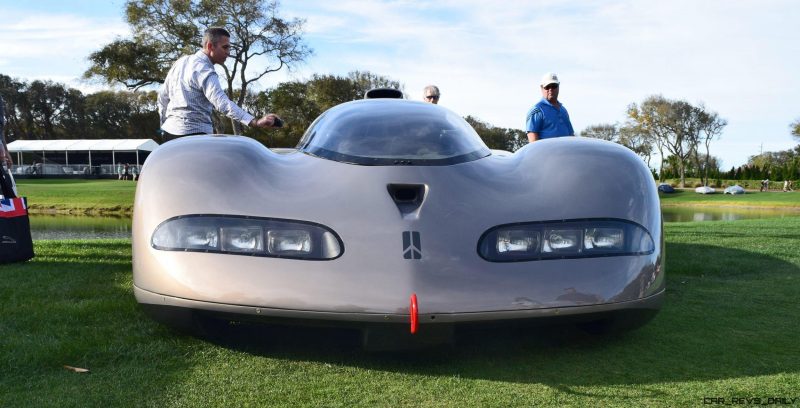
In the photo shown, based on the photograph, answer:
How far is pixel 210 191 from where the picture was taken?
7.36 feet

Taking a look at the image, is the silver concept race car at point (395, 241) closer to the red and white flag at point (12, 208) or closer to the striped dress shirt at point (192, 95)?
the striped dress shirt at point (192, 95)

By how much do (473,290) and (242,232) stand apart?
86cm

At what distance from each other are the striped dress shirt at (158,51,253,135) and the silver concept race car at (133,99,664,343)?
164 centimetres

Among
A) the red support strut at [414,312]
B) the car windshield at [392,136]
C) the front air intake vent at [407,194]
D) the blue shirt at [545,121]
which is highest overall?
the blue shirt at [545,121]

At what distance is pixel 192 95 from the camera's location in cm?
418

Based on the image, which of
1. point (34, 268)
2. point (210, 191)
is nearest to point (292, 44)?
point (34, 268)


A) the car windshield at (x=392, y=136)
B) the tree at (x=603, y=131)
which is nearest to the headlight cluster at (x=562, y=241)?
the car windshield at (x=392, y=136)

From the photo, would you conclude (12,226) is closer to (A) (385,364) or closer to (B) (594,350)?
(A) (385,364)

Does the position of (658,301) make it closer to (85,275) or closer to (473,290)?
(473,290)

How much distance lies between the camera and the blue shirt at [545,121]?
5449 mm

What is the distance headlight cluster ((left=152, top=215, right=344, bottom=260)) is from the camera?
2059mm

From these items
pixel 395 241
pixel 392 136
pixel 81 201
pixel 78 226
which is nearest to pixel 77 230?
pixel 78 226

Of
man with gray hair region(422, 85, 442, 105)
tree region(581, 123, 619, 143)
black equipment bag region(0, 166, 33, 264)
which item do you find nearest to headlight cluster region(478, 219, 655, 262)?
black equipment bag region(0, 166, 33, 264)

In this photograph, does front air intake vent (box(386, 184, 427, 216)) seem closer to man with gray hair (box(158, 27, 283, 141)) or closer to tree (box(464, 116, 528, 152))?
man with gray hair (box(158, 27, 283, 141))
